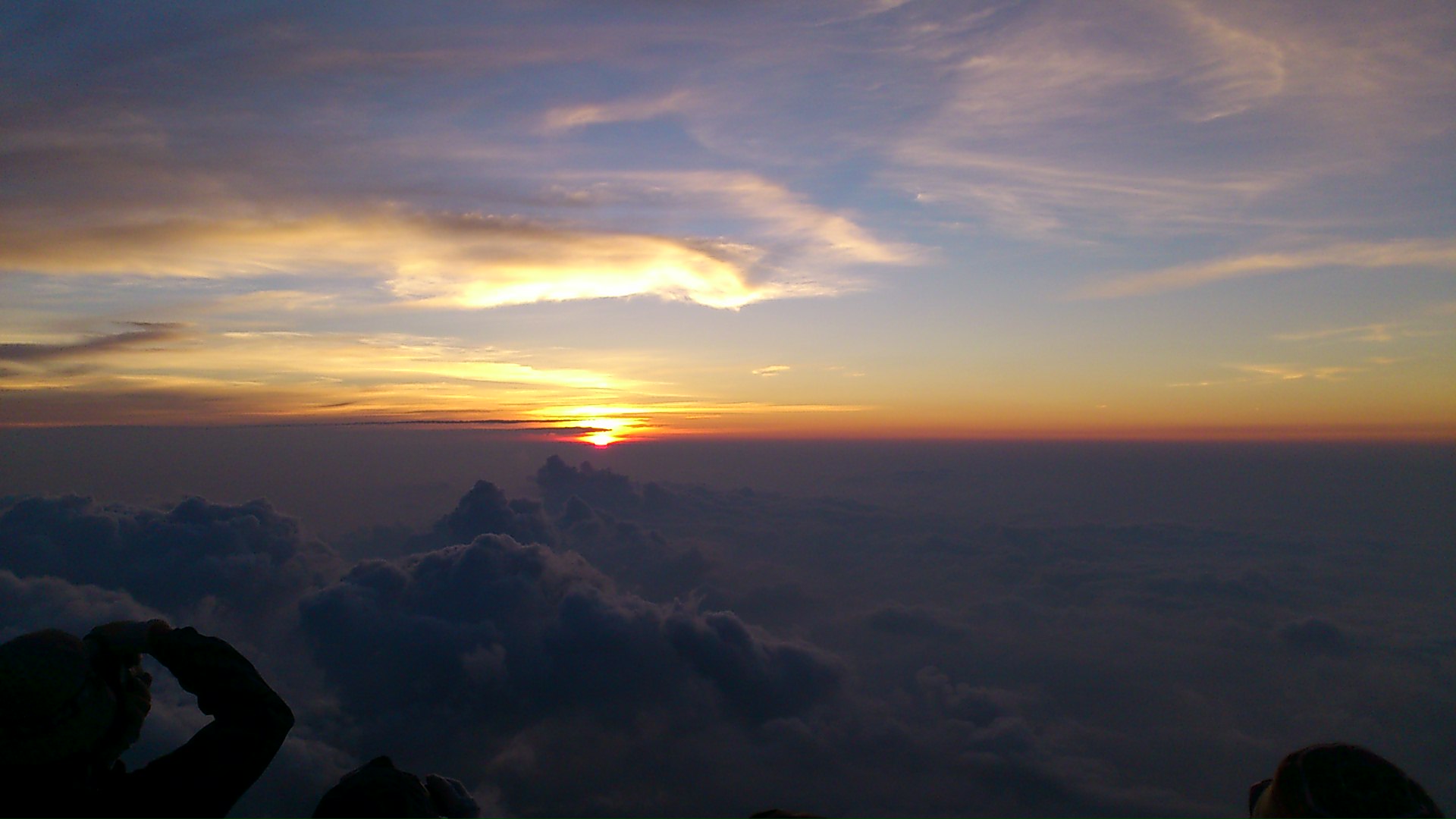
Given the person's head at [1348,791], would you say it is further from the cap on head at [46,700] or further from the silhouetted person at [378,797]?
the cap on head at [46,700]

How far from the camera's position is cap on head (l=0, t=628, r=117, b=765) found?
2.20m

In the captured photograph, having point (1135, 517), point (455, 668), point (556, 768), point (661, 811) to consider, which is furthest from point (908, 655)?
point (1135, 517)

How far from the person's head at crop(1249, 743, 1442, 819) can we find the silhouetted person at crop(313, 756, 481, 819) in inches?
115

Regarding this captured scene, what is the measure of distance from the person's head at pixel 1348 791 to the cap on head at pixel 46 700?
4.11 m

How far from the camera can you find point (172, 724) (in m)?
51.0

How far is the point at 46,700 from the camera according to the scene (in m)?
2.23

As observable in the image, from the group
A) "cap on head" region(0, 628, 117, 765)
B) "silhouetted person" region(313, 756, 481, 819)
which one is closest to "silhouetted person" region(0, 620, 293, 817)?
"cap on head" region(0, 628, 117, 765)

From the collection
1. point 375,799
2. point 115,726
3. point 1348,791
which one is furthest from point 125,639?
point 1348,791

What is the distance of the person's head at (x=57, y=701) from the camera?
7.22ft

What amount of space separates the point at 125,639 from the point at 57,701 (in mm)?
253

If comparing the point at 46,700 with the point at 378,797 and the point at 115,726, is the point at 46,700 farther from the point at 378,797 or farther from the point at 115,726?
the point at 378,797

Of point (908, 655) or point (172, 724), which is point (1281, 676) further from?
point (172, 724)

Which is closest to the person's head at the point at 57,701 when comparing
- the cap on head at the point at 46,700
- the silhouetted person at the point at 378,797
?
the cap on head at the point at 46,700

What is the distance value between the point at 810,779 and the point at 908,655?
28844mm
